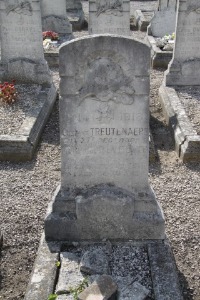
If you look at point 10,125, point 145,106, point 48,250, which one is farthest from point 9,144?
point 145,106

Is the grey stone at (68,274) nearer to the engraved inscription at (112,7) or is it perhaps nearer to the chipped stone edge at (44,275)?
the chipped stone edge at (44,275)

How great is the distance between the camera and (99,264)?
467 cm

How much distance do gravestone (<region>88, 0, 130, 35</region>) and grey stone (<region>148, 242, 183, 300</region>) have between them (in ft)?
19.3

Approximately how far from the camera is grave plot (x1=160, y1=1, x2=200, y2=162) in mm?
8531

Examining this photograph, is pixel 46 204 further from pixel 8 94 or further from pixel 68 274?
pixel 8 94

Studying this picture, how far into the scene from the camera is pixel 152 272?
181 inches

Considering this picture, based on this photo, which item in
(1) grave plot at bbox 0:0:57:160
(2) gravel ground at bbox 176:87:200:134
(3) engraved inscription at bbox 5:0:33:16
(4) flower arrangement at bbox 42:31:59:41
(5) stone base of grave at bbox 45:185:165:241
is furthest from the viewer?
(4) flower arrangement at bbox 42:31:59:41

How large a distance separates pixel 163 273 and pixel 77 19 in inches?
509

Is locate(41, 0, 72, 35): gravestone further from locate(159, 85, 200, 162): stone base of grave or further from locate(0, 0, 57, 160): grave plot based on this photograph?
locate(159, 85, 200, 162): stone base of grave

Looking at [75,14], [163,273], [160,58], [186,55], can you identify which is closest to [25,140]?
[163,273]

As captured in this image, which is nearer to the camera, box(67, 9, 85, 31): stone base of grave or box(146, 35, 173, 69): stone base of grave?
box(146, 35, 173, 69): stone base of grave

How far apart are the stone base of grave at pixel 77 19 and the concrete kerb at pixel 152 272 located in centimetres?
1204

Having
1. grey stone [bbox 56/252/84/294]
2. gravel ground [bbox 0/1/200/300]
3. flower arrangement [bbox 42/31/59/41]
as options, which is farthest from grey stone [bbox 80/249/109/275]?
flower arrangement [bbox 42/31/59/41]

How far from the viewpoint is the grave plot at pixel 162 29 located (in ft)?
40.0
